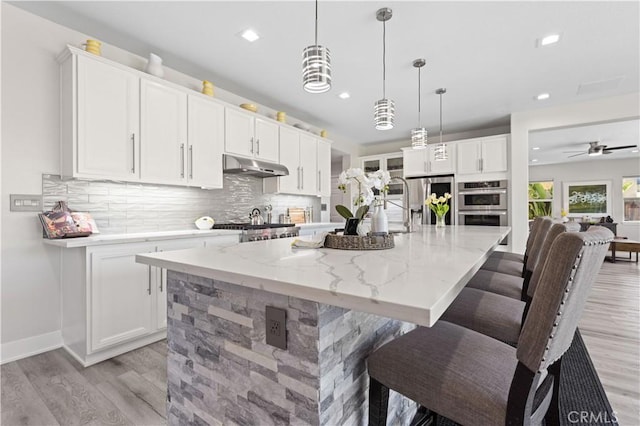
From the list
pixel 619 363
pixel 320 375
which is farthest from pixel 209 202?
pixel 619 363

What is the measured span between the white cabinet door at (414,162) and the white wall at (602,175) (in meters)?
6.39

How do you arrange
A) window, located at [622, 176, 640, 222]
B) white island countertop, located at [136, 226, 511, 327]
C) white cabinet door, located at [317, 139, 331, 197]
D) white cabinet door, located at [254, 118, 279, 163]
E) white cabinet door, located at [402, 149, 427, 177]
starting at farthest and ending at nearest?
window, located at [622, 176, 640, 222], white cabinet door, located at [402, 149, 427, 177], white cabinet door, located at [317, 139, 331, 197], white cabinet door, located at [254, 118, 279, 163], white island countertop, located at [136, 226, 511, 327]

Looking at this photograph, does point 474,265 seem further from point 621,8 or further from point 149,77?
point 149,77

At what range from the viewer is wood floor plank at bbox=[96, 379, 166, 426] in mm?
1571

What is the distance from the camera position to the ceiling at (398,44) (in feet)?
7.84

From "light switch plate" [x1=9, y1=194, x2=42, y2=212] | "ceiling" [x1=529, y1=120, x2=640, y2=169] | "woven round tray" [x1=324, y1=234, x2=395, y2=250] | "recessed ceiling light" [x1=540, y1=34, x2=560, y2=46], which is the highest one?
"recessed ceiling light" [x1=540, y1=34, x2=560, y2=46]

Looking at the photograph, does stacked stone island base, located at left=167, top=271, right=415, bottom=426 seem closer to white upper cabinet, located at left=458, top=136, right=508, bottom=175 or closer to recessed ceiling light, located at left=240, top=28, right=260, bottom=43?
recessed ceiling light, located at left=240, top=28, right=260, bottom=43

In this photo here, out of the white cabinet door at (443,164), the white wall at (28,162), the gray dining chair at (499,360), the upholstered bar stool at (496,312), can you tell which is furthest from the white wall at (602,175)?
the white wall at (28,162)

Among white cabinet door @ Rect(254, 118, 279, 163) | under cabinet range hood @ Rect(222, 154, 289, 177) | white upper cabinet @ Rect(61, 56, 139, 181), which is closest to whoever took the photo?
white upper cabinet @ Rect(61, 56, 139, 181)

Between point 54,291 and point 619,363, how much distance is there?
4.33m

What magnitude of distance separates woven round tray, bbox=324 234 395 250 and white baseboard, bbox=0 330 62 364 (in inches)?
98.7

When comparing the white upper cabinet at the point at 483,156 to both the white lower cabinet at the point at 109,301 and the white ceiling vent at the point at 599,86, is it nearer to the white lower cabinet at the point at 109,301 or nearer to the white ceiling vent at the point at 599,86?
the white ceiling vent at the point at 599,86

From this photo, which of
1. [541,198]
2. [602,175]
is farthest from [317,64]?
[602,175]

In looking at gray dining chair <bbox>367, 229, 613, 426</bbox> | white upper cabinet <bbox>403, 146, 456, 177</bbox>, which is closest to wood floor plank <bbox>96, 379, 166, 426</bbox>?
gray dining chair <bbox>367, 229, 613, 426</bbox>
